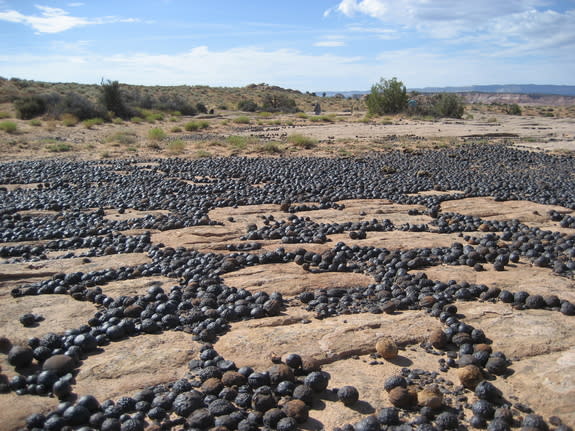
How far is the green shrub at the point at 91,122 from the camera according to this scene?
26.2m

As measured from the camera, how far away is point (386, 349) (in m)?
3.81

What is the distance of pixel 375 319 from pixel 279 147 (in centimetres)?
1410

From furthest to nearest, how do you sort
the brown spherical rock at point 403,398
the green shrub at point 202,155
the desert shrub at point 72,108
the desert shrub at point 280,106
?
the desert shrub at point 280,106 → the desert shrub at point 72,108 → the green shrub at point 202,155 → the brown spherical rock at point 403,398

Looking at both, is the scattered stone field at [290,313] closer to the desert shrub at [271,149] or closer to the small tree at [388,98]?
the desert shrub at [271,149]

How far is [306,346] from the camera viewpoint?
4035 mm

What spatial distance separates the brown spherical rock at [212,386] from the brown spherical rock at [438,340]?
5.99 feet

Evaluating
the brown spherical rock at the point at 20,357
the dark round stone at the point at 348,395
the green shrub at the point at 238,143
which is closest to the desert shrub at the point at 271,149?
the green shrub at the point at 238,143

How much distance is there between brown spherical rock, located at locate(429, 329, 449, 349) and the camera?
3955 mm

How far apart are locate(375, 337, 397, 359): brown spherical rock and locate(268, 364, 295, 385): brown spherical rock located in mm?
815

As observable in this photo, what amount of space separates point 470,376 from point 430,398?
428mm

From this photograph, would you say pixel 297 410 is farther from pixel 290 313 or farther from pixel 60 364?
pixel 60 364

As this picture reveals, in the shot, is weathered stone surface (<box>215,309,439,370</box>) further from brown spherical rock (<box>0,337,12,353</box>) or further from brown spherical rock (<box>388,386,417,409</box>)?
brown spherical rock (<box>0,337,12,353</box>)

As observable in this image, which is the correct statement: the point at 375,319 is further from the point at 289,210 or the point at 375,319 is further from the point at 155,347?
the point at 289,210

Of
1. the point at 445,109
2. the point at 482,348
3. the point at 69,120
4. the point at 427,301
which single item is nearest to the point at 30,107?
the point at 69,120
